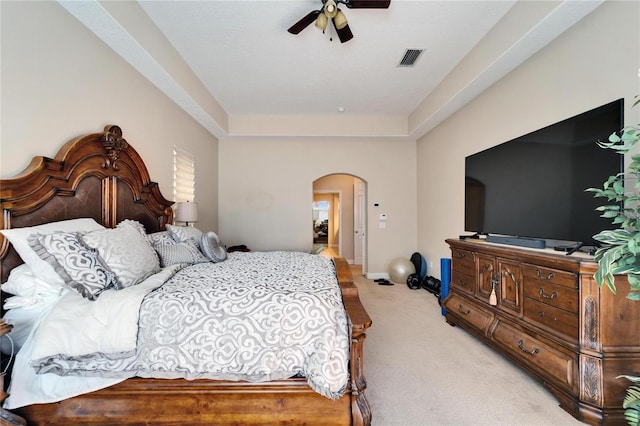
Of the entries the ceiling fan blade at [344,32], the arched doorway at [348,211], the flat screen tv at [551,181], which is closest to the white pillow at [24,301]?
the ceiling fan blade at [344,32]

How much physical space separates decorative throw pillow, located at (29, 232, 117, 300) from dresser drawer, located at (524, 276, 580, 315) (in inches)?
112

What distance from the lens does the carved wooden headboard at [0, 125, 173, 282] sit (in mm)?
1634

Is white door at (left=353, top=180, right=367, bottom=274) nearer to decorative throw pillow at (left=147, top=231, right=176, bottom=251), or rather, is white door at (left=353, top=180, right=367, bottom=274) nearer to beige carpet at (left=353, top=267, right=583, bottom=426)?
beige carpet at (left=353, top=267, right=583, bottom=426)

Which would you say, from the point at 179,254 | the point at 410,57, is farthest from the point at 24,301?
the point at 410,57

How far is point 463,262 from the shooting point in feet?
9.95

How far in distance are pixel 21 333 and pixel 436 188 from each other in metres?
5.00

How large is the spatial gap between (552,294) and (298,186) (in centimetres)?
431

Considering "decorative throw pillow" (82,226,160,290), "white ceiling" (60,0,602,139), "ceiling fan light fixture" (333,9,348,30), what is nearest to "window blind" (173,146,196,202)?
"white ceiling" (60,0,602,139)

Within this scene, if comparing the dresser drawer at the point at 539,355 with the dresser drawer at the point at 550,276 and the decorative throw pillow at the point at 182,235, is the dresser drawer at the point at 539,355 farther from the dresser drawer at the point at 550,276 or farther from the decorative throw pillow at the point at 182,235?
the decorative throw pillow at the point at 182,235

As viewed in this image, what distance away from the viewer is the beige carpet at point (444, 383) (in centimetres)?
176

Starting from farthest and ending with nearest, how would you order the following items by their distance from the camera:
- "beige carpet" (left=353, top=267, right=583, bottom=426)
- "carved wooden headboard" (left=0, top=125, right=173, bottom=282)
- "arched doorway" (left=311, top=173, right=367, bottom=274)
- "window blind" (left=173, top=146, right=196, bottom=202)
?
"arched doorway" (left=311, top=173, right=367, bottom=274) → "window blind" (left=173, top=146, right=196, bottom=202) → "beige carpet" (left=353, top=267, right=583, bottom=426) → "carved wooden headboard" (left=0, top=125, right=173, bottom=282)

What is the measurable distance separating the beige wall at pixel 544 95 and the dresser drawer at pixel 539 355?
64.4 inches

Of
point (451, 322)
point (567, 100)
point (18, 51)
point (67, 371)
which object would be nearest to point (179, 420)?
point (67, 371)

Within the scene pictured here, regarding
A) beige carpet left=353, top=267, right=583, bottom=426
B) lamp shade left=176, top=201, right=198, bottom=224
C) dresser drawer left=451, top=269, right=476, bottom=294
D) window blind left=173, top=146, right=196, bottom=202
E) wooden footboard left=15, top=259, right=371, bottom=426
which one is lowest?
beige carpet left=353, top=267, right=583, bottom=426
